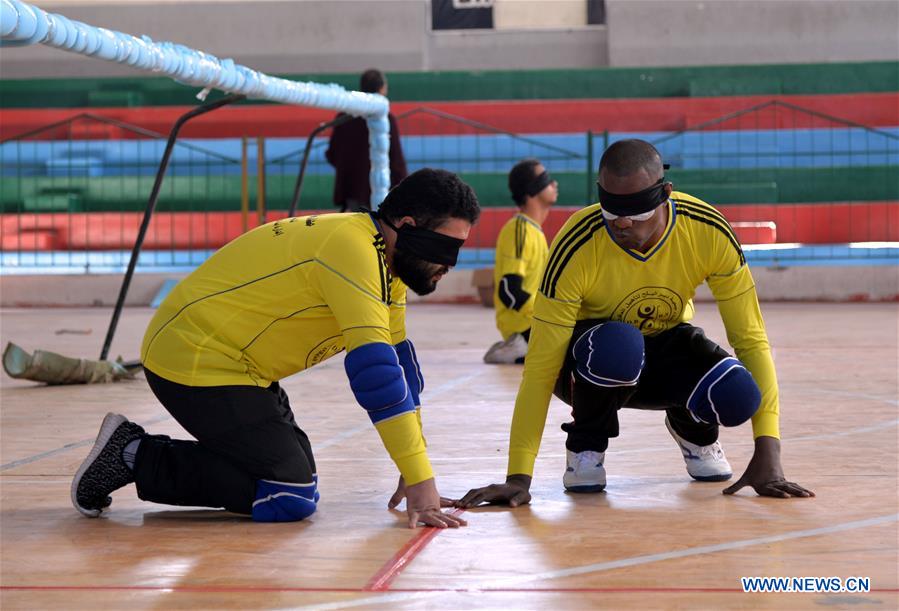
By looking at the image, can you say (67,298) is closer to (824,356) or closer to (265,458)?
(824,356)

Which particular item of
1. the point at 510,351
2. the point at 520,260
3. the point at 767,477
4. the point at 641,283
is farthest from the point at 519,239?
the point at 767,477

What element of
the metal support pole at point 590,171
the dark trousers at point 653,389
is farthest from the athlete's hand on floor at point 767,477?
the metal support pole at point 590,171

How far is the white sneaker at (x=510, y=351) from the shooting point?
6.33 meters

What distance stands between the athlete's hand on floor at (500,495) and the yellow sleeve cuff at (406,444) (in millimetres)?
241

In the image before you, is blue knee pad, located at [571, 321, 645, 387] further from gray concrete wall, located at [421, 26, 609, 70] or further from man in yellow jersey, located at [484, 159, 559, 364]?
gray concrete wall, located at [421, 26, 609, 70]

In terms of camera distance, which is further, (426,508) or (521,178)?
(521,178)

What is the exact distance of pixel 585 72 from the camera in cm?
1429

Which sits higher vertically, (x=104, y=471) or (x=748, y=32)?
(x=748, y=32)

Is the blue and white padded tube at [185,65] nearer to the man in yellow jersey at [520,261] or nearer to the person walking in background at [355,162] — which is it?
the person walking in background at [355,162]

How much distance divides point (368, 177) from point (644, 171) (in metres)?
5.35

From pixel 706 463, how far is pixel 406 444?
93 centimetres

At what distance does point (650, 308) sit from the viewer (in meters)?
3.22

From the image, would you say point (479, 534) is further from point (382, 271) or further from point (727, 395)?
point (727, 395)

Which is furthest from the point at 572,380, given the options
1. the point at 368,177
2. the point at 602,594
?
the point at 368,177
